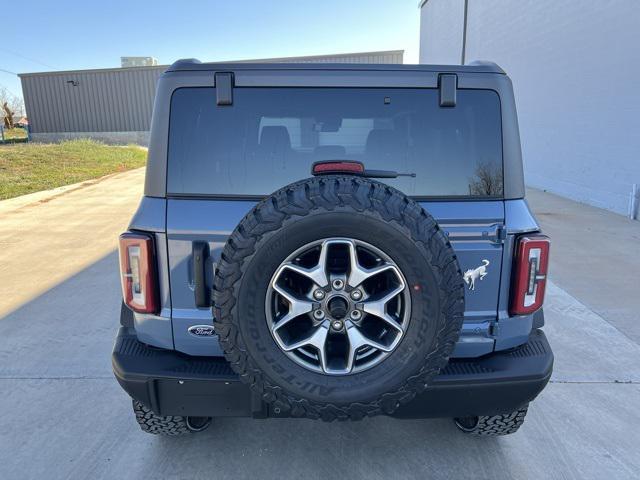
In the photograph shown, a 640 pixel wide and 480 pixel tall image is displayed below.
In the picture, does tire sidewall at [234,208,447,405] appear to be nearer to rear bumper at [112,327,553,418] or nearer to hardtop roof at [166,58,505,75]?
rear bumper at [112,327,553,418]

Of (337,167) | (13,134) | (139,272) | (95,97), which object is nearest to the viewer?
(337,167)

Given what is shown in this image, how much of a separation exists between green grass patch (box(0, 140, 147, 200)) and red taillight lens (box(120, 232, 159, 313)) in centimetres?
1088

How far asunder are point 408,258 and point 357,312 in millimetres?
307

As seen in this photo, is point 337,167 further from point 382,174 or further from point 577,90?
point 577,90

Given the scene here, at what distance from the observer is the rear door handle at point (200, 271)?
1.88 metres

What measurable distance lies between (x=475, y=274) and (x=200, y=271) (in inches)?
48.1

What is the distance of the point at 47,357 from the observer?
338 cm

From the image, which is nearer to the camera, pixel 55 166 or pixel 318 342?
pixel 318 342

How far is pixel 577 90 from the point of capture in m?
9.68

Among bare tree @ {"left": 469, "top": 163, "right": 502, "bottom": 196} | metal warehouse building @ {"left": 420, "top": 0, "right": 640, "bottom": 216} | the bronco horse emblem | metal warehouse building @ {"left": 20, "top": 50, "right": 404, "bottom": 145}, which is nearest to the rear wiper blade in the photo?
bare tree @ {"left": 469, "top": 163, "right": 502, "bottom": 196}

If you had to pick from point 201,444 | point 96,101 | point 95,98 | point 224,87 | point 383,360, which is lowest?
point 201,444

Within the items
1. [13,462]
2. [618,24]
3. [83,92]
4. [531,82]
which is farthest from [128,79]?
[13,462]

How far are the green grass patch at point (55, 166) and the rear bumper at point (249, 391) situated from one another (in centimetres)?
1101

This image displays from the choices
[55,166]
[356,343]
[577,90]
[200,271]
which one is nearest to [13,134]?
[55,166]
